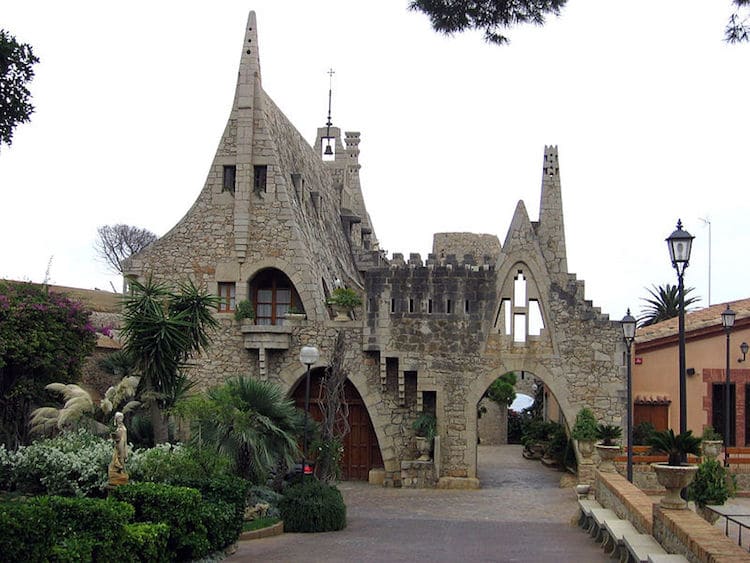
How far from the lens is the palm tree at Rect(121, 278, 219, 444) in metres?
21.1

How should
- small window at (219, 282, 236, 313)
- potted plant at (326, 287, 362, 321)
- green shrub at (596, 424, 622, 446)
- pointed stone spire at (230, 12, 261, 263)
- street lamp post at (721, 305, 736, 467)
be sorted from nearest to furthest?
1. street lamp post at (721, 305, 736, 467)
2. green shrub at (596, 424, 622, 446)
3. potted plant at (326, 287, 362, 321)
4. pointed stone spire at (230, 12, 261, 263)
5. small window at (219, 282, 236, 313)

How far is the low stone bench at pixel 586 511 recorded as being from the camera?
20.1 m

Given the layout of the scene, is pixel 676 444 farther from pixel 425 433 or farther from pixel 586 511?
pixel 425 433

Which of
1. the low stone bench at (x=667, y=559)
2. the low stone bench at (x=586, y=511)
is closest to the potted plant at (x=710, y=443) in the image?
the low stone bench at (x=586, y=511)

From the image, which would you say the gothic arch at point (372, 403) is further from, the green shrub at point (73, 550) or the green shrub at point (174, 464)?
the green shrub at point (73, 550)

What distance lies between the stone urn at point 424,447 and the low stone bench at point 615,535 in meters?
10.6

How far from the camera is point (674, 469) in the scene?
14.4m

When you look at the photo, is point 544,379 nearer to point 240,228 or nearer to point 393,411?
point 393,411

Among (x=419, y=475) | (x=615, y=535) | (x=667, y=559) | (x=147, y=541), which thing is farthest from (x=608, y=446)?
(x=147, y=541)

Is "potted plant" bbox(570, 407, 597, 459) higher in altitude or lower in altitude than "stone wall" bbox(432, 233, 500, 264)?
lower

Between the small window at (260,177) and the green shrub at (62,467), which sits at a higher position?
the small window at (260,177)

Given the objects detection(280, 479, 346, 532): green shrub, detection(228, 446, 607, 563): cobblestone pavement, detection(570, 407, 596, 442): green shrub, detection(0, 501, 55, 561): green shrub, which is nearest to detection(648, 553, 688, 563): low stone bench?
detection(228, 446, 607, 563): cobblestone pavement

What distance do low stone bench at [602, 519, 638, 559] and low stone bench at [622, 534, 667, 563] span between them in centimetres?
29

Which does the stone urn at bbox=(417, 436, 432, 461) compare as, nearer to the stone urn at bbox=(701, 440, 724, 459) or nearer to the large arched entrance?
the large arched entrance
